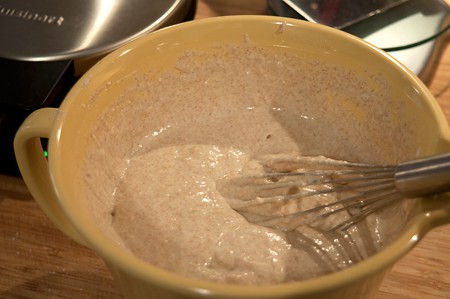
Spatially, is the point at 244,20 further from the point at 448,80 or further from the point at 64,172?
the point at 448,80

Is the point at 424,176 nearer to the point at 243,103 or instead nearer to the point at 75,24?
the point at 243,103

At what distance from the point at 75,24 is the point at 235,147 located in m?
0.32

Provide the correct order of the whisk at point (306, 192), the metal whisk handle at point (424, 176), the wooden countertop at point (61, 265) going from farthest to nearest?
the wooden countertop at point (61, 265) < the whisk at point (306, 192) < the metal whisk handle at point (424, 176)

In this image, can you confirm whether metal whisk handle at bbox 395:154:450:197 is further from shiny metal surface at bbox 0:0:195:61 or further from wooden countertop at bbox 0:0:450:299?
shiny metal surface at bbox 0:0:195:61

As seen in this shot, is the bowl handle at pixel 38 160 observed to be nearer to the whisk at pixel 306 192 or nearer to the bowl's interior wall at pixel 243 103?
the bowl's interior wall at pixel 243 103

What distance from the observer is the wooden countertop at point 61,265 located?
26.1 inches

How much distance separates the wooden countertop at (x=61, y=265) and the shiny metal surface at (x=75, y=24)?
0.20 meters

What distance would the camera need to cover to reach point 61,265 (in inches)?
26.9

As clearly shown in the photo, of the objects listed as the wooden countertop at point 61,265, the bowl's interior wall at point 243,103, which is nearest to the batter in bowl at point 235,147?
the bowl's interior wall at point 243,103

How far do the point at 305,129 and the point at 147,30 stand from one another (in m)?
0.28

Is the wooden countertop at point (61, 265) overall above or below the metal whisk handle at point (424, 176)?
below

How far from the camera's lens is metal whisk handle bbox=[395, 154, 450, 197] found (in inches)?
17.3

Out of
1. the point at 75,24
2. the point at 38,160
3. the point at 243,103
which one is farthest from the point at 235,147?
the point at 75,24

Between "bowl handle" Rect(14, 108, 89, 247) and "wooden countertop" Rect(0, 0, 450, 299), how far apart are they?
0.12m
